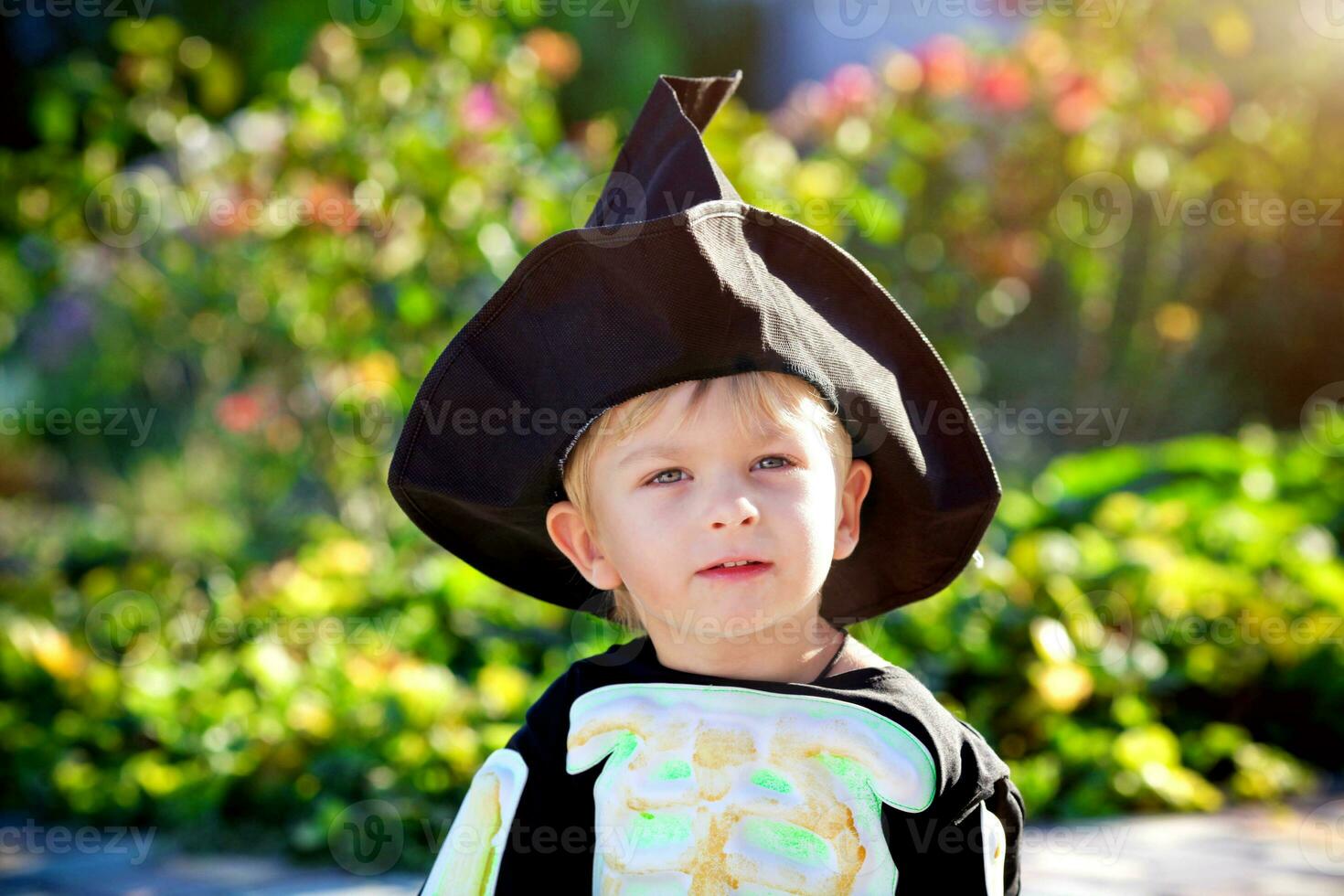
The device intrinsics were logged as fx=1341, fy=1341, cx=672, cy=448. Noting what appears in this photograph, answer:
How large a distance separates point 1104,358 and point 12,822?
217 inches

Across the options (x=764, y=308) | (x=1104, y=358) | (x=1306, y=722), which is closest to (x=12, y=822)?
(x=764, y=308)

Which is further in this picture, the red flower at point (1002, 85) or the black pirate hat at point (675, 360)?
the red flower at point (1002, 85)

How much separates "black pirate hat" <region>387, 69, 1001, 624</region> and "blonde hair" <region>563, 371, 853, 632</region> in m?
0.03

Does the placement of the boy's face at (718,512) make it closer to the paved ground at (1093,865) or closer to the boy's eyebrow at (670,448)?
the boy's eyebrow at (670,448)

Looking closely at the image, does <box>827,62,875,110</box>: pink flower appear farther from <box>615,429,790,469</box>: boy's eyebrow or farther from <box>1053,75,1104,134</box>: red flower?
<box>615,429,790,469</box>: boy's eyebrow

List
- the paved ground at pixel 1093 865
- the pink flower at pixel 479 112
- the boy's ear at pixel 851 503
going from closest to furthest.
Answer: the boy's ear at pixel 851 503 → the paved ground at pixel 1093 865 → the pink flower at pixel 479 112

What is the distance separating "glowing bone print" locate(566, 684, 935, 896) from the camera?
5.31 ft

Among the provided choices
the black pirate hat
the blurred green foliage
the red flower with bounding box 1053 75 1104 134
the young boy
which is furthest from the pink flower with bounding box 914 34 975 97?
the young boy

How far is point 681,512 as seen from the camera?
164 cm

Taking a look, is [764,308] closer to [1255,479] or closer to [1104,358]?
[1255,479]

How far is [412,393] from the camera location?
14.0 feet

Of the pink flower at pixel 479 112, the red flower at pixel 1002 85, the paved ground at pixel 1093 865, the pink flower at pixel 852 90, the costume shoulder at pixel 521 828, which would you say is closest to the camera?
the costume shoulder at pixel 521 828

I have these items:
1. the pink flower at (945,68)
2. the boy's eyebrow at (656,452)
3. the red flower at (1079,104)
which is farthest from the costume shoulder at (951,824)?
the red flower at (1079,104)

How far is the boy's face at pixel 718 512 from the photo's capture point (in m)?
1.63
